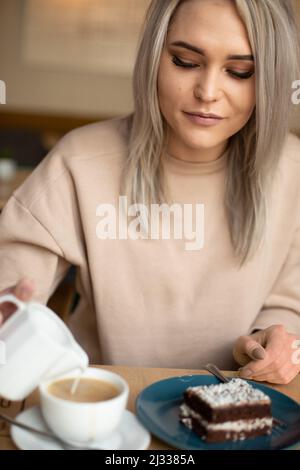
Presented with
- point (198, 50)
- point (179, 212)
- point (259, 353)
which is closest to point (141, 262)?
point (179, 212)

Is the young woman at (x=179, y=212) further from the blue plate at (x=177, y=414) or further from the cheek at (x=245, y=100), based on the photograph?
the blue plate at (x=177, y=414)

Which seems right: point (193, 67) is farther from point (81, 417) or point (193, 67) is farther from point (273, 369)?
point (81, 417)

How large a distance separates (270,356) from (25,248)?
1.78 ft

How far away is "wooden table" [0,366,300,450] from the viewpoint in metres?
0.86

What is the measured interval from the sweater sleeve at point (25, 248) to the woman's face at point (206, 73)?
0.35 metres

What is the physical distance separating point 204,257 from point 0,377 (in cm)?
70

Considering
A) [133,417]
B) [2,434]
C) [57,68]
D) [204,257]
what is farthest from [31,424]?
[57,68]

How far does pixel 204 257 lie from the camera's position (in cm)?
143

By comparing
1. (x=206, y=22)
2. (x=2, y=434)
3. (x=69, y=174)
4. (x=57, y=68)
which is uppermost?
(x=206, y=22)

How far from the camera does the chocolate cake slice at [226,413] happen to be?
2.87 ft

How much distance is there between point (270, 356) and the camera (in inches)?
45.3

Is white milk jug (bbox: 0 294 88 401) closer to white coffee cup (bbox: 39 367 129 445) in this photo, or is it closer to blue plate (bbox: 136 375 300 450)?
white coffee cup (bbox: 39 367 129 445)

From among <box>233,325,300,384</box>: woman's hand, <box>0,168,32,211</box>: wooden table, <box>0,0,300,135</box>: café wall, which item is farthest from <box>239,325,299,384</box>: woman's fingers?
<box>0,0,300,135</box>: café wall

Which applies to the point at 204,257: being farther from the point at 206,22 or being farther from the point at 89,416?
the point at 89,416
